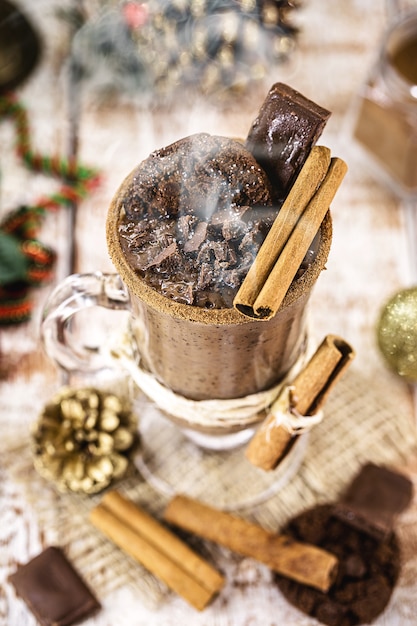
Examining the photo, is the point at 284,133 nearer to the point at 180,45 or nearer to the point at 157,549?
the point at 157,549

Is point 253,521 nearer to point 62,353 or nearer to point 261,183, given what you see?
point 62,353

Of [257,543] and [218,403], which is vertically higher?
[218,403]

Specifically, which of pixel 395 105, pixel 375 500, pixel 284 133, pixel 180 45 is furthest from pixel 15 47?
pixel 375 500

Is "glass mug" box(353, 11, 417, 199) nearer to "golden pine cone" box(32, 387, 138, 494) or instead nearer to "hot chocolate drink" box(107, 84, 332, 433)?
"hot chocolate drink" box(107, 84, 332, 433)

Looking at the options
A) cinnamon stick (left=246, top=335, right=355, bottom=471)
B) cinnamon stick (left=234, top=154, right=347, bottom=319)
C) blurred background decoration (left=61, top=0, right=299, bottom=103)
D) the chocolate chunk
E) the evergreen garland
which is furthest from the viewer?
blurred background decoration (left=61, top=0, right=299, bottom=103)

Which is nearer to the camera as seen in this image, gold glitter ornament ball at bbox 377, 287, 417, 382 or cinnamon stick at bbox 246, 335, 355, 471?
cinnamon stick at bbox 246, 335, 355, 471

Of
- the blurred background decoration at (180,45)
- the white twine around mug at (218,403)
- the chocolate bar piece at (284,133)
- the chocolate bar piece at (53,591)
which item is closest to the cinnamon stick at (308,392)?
the white twine around mug at (218,403)

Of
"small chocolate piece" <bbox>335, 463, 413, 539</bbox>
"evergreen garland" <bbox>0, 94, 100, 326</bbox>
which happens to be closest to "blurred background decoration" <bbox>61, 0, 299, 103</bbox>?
"evergreen garland" <bbox>0, 94, 100, 326</bbox>
